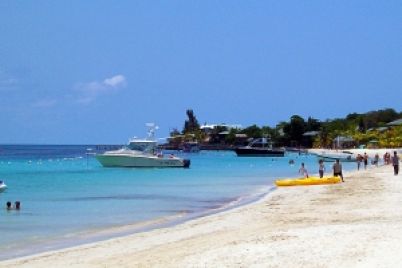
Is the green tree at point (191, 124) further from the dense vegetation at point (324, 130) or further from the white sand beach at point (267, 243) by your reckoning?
the white sand beach at point (267, 243)

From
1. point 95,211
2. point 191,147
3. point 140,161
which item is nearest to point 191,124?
point 191,147

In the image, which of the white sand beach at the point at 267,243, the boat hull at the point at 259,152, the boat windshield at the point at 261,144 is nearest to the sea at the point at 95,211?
the white sand beach at the point at 267,243

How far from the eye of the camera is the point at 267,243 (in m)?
12.2

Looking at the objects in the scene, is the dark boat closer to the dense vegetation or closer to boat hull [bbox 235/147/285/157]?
boat hull [bbox 235/147/285/157]

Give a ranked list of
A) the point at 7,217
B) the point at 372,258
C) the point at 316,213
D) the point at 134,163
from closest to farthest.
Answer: the point at 372,258, the point at 316,213, the point at 7,217, the point at 134,163

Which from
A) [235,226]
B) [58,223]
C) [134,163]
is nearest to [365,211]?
[235,226]

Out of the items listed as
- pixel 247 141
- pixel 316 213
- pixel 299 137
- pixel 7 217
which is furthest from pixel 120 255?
pixel 247 141

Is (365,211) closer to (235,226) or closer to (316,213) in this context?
(316,213)

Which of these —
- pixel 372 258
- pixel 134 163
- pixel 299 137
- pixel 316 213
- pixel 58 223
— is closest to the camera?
pixel 372 258

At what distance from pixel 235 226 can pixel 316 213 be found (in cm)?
274

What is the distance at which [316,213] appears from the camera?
1852 cm

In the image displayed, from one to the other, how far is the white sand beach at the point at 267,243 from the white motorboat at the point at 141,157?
44751 mm

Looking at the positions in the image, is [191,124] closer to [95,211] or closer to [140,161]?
[140,161]

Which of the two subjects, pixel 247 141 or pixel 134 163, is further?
pixel 247 141
